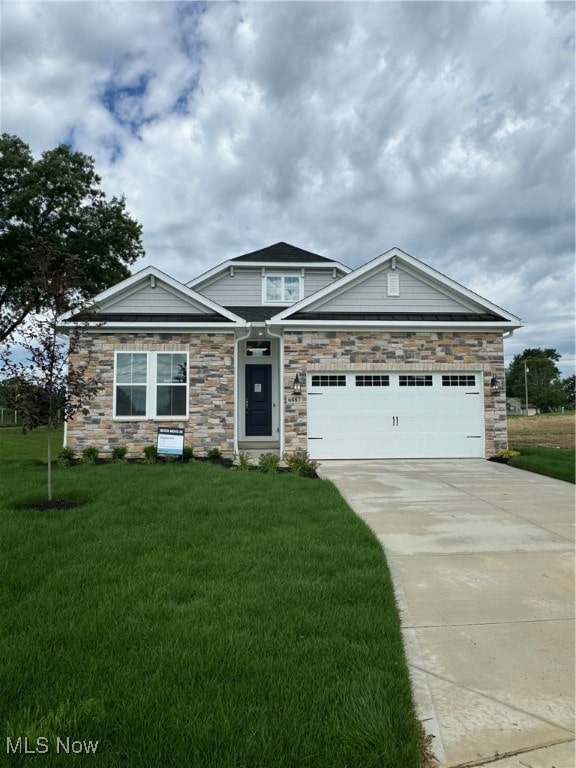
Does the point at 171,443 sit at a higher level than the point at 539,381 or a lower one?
lower

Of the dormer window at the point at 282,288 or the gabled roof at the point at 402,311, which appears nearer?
the gabled roof at the point at 402,311

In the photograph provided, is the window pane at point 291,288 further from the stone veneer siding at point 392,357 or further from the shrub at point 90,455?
the shrub at point 90,455

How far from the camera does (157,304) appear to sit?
491 inches

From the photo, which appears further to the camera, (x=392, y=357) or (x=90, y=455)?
(x=392, y=357)

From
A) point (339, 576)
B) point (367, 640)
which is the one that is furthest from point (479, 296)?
point (367, 640)

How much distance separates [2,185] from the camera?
20266 mm

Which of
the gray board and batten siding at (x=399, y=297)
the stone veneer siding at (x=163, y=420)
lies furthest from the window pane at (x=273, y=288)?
the stone veneer siding at (x=163, y=420)

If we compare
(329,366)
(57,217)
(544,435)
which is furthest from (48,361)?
(544,435)

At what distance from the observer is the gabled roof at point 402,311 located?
40.7ft

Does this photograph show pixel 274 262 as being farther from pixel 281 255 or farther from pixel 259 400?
pixel 259 400

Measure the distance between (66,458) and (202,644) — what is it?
9682 millimetres

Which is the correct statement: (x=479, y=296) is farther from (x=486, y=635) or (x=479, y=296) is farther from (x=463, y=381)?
(x=486, y=635)

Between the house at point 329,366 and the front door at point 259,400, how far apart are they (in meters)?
0.94

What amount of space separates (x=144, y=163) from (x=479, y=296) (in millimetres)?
10458
